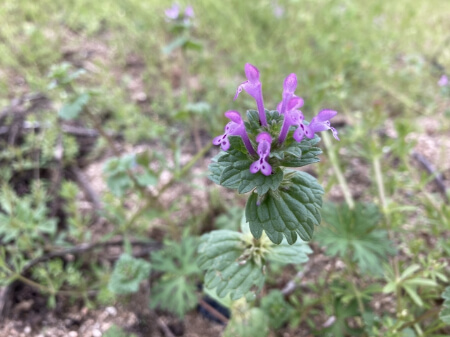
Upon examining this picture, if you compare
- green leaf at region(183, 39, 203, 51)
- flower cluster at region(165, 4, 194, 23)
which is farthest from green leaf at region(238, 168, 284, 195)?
flower cluster at region(165, 4, 194, 23)

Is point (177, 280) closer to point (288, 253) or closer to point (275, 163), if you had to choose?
point (288, 253)

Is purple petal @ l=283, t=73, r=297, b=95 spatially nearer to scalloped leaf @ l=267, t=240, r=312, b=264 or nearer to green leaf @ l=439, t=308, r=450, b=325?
scalloped leaf @ l=267, t=240, r=312, b=264

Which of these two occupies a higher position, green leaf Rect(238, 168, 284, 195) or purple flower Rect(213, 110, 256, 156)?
purple flower Rect(213, 110, 256, 156)

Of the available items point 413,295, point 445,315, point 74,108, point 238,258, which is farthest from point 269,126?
point 74,108

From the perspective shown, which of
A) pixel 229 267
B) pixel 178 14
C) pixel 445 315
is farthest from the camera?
pixel 178 14

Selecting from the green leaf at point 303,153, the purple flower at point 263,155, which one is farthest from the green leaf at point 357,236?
the purple flower at point 263,155
